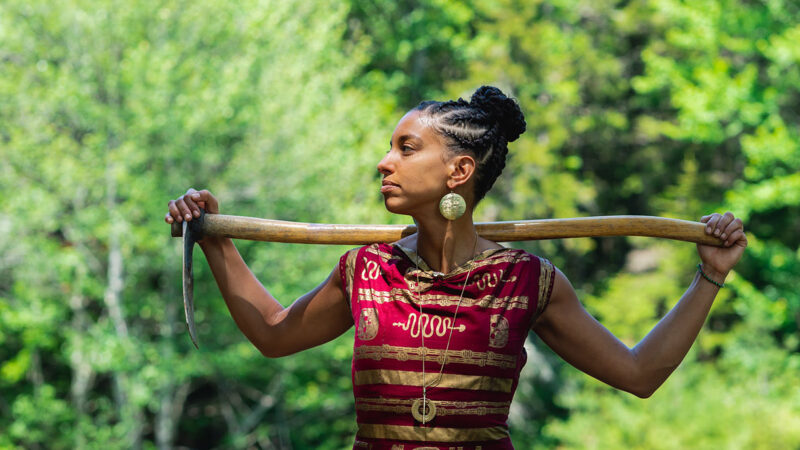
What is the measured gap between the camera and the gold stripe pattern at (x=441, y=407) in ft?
6.84

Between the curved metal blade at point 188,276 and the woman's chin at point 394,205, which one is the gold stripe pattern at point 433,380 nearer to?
the woman's chin at point 394,205

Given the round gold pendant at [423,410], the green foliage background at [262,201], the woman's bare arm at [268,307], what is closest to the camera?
the round gold pendant at [423,410]

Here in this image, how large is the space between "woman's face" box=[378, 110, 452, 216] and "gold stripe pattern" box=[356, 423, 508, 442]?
19.5 inches

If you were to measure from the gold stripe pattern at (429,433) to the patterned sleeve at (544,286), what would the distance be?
305mm

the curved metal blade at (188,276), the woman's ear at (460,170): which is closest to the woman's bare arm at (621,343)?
the woman's ear at (460,170)

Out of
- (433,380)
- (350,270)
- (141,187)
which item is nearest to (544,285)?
(433,380)

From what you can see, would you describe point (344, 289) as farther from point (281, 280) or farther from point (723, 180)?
point (723, 180)

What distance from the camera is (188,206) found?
7.93 feet

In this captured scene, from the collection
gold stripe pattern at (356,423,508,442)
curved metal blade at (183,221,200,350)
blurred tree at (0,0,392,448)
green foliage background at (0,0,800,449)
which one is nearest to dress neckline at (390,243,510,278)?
gold stripe pattern at (356,423,508,442)

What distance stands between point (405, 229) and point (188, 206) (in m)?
0.55

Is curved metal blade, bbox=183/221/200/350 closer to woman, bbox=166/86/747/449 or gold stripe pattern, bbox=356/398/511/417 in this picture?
woman, bbox=166/86/747/449

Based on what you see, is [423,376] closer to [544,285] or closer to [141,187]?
[544,285]

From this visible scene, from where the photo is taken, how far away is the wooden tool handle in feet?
7.92

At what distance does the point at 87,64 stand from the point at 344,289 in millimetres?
11328
